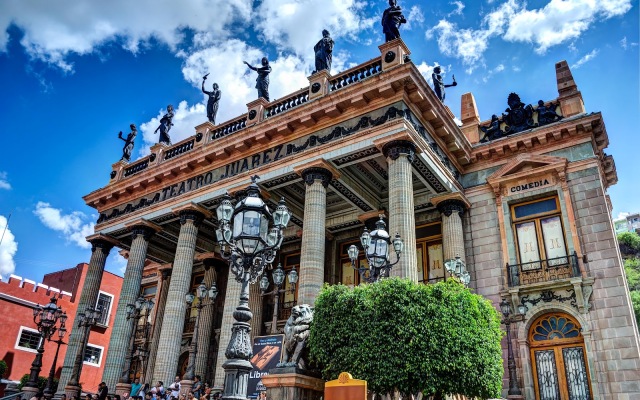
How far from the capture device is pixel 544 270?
16.7 meters

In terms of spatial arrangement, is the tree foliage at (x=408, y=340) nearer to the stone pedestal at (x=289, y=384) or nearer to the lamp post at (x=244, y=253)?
the stone pedestal at (x=289, y=384)

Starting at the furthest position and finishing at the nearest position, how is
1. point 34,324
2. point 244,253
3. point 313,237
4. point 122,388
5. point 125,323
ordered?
1. point 34,324
2. point 125,323
3. point 122,388
4. point 313,237
5. point 244,253

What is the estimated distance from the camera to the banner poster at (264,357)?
1475cm

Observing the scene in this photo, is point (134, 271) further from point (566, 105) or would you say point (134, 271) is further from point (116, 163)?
point (566, 105)

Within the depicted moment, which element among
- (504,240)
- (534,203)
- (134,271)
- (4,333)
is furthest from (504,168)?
(4,333)

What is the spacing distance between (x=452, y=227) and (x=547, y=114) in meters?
5.67

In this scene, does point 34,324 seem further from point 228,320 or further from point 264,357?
point 264,357

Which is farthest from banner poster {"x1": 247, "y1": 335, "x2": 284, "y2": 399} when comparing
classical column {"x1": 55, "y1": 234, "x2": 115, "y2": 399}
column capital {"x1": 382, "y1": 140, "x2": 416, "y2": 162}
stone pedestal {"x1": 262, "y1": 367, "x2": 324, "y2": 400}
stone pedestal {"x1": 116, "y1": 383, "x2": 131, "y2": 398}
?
classical column {"x1": 55, "y1": 234, "x2": 115, "y2": 399}

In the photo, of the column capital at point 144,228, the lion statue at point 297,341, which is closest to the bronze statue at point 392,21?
the lion statue at point 297,341

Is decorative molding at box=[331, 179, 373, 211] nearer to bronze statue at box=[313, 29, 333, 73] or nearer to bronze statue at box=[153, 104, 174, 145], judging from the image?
bronze statue at box=[313, 29, 333, 73]

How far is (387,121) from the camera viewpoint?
15.9 meters

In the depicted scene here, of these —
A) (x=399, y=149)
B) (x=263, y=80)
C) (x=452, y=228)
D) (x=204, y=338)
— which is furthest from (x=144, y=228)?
(x=452, y=228)

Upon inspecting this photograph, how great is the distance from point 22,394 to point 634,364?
21.0 meters

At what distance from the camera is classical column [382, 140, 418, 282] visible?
558 inches
